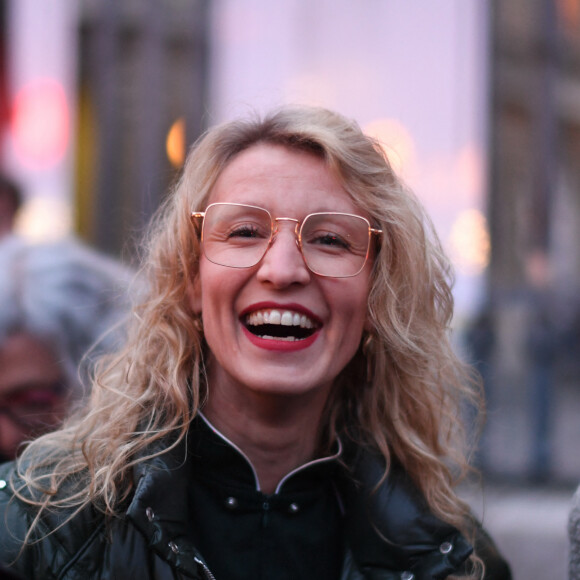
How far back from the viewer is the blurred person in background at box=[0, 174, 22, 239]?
166 inches

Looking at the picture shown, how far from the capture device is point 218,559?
1842 millimetres

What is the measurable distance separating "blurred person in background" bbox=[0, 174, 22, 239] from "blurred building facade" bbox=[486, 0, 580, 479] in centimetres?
352

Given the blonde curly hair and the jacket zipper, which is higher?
the blonde curly hair

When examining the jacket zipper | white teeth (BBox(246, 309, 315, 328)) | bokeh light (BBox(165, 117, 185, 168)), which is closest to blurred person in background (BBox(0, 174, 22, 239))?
bokeh light (BBox(165, 117, 185, 168))

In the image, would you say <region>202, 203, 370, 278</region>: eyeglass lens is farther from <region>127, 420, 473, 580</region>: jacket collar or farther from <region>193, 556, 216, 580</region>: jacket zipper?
<region>193, 556, 216, 580</region>: jacket zipper

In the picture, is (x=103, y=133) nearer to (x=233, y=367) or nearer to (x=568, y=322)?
(x=568, y=322)

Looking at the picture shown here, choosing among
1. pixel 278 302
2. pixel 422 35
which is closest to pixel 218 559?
Result: pixel 278 302

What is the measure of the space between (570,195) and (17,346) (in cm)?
506

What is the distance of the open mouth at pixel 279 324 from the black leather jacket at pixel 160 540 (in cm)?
34

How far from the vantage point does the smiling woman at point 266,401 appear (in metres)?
1.75

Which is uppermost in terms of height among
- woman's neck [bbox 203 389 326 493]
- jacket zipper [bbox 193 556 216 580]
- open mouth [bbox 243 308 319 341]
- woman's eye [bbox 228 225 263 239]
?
woman's eye [bbox 228 225 263 239]

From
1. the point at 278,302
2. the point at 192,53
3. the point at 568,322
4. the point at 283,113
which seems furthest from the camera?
the point at 192,53

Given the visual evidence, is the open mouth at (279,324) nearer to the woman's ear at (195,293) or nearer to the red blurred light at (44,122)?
the woman's ear at (195,293)

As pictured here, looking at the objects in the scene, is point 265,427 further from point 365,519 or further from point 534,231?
point 534,231
